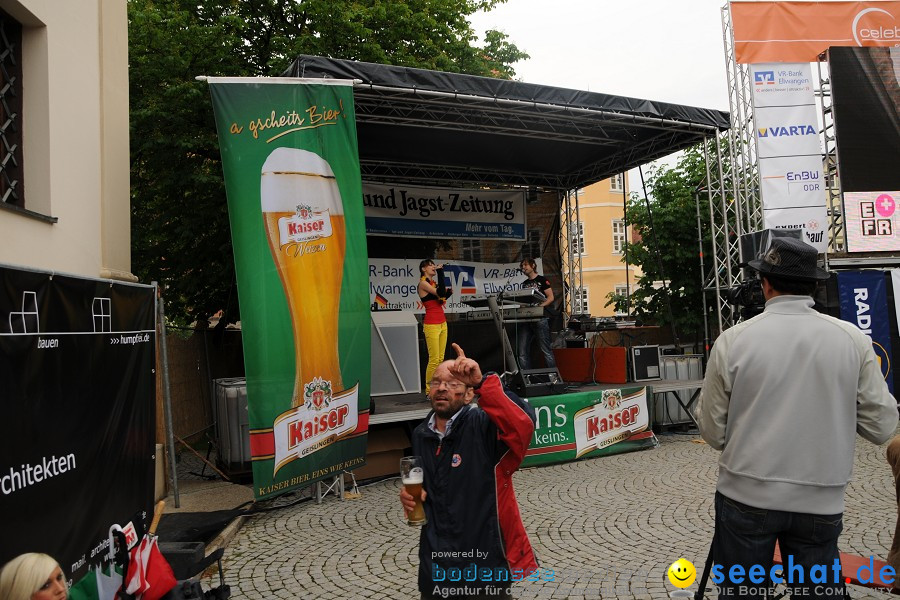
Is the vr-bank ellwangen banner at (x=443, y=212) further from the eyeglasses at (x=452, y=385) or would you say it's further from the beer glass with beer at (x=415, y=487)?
the beer glass with beer at (x=415, y=487)

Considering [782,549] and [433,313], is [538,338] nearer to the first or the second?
[433,313]

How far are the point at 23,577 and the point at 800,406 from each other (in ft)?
9.47

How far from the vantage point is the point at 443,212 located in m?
12.8

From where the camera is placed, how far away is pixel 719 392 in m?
2.55

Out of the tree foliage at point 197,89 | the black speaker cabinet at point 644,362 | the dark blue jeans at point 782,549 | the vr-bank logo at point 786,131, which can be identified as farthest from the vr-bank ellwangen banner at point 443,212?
the dark blue jeans at point 782,549

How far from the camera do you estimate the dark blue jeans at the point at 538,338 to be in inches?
392

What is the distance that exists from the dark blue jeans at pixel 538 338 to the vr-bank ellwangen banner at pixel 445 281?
62.7 inches

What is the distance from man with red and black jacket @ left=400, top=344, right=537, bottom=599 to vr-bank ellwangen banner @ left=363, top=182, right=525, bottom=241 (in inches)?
371

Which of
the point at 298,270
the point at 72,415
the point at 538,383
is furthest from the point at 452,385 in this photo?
the point at 538,383

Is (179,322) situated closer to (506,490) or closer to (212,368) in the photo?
(212,368)

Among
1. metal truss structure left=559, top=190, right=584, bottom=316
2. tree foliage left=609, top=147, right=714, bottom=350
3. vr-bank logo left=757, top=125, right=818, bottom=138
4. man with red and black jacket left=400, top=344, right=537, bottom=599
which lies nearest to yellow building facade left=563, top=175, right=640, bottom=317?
tree foliage left=609, top=147, right=714, bottom=350

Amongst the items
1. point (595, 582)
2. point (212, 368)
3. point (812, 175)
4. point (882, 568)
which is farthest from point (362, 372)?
point (812, 175)

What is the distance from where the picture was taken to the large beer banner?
19.0ft

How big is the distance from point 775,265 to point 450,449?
4.92 ft
